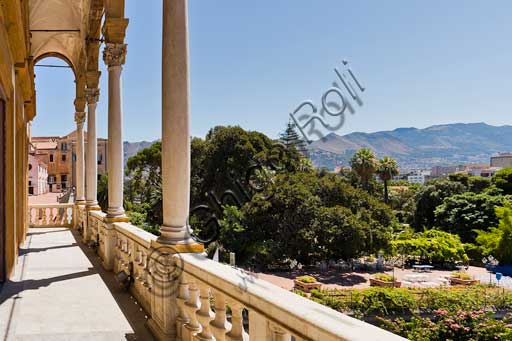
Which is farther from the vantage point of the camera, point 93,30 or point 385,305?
point 385,305

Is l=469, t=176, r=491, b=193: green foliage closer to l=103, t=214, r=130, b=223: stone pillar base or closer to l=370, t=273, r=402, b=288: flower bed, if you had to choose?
l=370, t=273, r=402, b=288: flower bed

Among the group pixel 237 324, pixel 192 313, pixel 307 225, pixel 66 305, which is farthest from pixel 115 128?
pixel 307 225

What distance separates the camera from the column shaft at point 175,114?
19.4 ft

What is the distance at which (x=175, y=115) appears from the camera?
19.5ft

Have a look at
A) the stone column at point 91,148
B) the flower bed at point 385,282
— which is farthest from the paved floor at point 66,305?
the flower bed at point 385,282

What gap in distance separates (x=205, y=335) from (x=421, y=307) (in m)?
34.5

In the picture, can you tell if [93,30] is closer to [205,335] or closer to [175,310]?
[175,310]

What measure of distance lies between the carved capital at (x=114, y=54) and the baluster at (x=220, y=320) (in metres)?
8.15

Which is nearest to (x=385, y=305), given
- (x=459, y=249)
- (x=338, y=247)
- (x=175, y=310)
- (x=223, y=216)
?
(x=338, y=247)

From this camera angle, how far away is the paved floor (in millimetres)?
6129

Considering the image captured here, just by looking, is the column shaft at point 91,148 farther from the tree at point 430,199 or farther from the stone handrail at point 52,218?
the tree at point 430,199

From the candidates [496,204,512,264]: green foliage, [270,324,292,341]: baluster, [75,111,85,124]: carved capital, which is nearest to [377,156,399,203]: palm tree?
[496,204,512,264]: green foliage

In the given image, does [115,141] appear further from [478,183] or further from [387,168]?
[478,183]

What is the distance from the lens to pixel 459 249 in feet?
185
